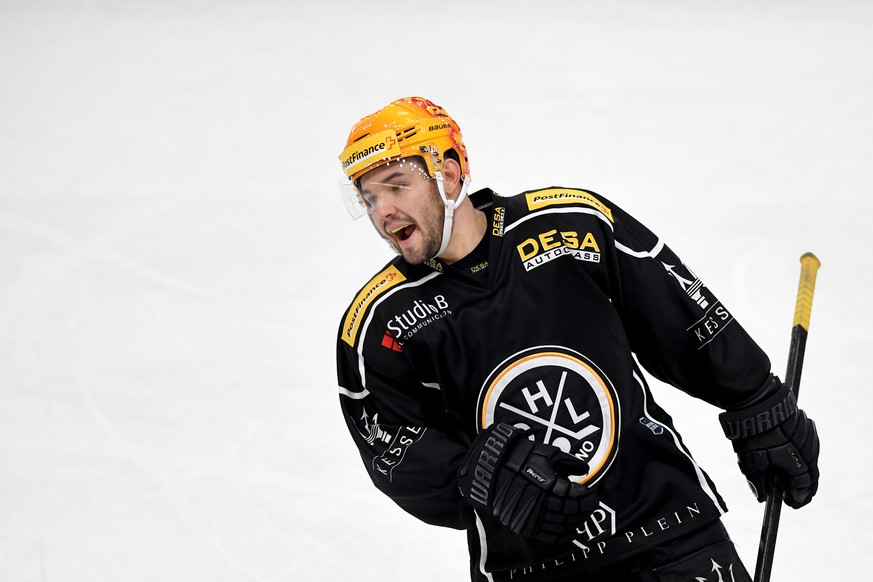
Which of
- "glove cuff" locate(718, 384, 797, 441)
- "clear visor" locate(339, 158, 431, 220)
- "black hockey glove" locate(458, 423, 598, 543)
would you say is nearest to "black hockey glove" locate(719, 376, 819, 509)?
"glove cuff" locate(718, 384, 797, 441)

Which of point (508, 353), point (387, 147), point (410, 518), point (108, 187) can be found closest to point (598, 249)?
point (508, 353)

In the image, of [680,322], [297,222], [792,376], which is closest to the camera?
[680,322]

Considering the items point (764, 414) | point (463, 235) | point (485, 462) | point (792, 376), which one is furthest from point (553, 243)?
point (792, 376)

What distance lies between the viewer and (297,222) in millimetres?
4730

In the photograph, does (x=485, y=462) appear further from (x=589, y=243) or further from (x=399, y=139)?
(x=399, y=139)

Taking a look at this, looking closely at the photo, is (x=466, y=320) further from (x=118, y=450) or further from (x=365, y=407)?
(x=118, y=450)

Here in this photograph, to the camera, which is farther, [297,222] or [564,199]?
[297,222]

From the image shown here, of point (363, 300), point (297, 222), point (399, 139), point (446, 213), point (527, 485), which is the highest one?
point (297, 222)

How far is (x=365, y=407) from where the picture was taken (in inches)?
82.6

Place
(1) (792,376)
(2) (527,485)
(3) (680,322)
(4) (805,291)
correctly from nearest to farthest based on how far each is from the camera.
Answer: (2) (527,485), (3) (680,322), (1) (792,376), (4) (805,291)

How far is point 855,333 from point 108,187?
3355 mm

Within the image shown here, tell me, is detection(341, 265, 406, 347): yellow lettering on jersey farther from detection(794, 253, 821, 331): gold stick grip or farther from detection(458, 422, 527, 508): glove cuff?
detection(794, 253, 821, 331): gold stick grip

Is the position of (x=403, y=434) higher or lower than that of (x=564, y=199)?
lower

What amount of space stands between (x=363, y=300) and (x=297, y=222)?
271 cm
